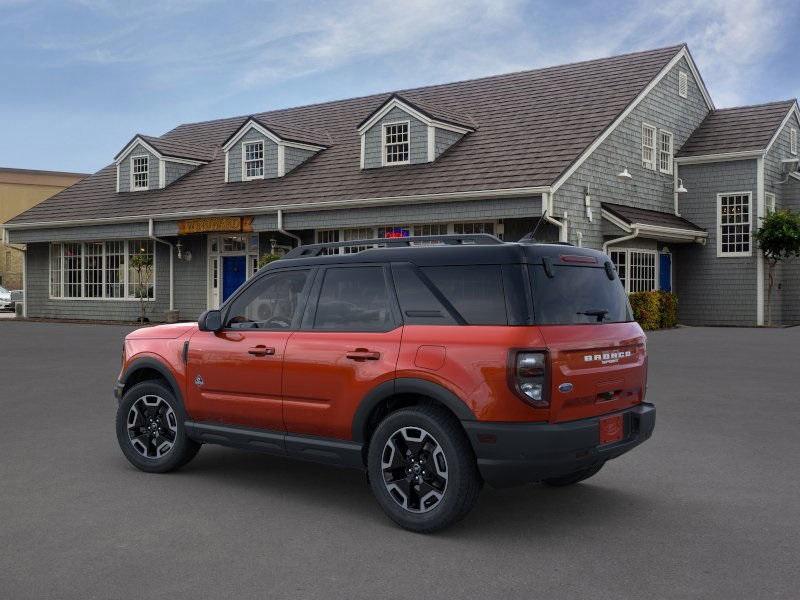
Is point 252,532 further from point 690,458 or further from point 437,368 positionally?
point 690,458

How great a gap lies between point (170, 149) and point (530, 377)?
2777 cm

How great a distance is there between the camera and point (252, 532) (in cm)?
523

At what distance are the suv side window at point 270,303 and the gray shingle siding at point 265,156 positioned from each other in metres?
21.3

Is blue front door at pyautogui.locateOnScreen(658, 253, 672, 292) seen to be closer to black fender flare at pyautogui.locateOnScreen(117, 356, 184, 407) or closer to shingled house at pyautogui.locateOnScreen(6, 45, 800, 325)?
shingled house at pyautogui.locateOnScreen(6, 45, 800, 325)

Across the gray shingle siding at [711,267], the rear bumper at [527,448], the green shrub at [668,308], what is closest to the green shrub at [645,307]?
the green shrub at [668,308]

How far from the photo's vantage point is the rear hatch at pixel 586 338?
509 cm

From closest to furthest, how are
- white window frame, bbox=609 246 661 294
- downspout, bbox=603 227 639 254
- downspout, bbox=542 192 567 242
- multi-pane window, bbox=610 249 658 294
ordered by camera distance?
downspout, bbox=542 192 567 242 → downspout, bbox=603 227 639 254 → white window frame, bbox=609 246 661 294 → multi-pane window, bbox=610 249 658 294

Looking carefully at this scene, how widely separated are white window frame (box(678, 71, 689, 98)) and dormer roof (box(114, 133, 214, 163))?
1619cm

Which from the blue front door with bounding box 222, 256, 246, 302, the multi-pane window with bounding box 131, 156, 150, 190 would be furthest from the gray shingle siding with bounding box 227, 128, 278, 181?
the multi-pane window with bounding box 131, 156, 150, 190

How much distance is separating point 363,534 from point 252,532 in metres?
0.66

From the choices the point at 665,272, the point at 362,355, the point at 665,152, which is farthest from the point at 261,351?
the point at 665,152

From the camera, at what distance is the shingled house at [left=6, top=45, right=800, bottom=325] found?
2242cm

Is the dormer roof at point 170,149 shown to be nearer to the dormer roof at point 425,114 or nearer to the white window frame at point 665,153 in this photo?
the dormer roof at point 425,114

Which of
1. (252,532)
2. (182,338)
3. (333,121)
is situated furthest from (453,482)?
(333,121)
